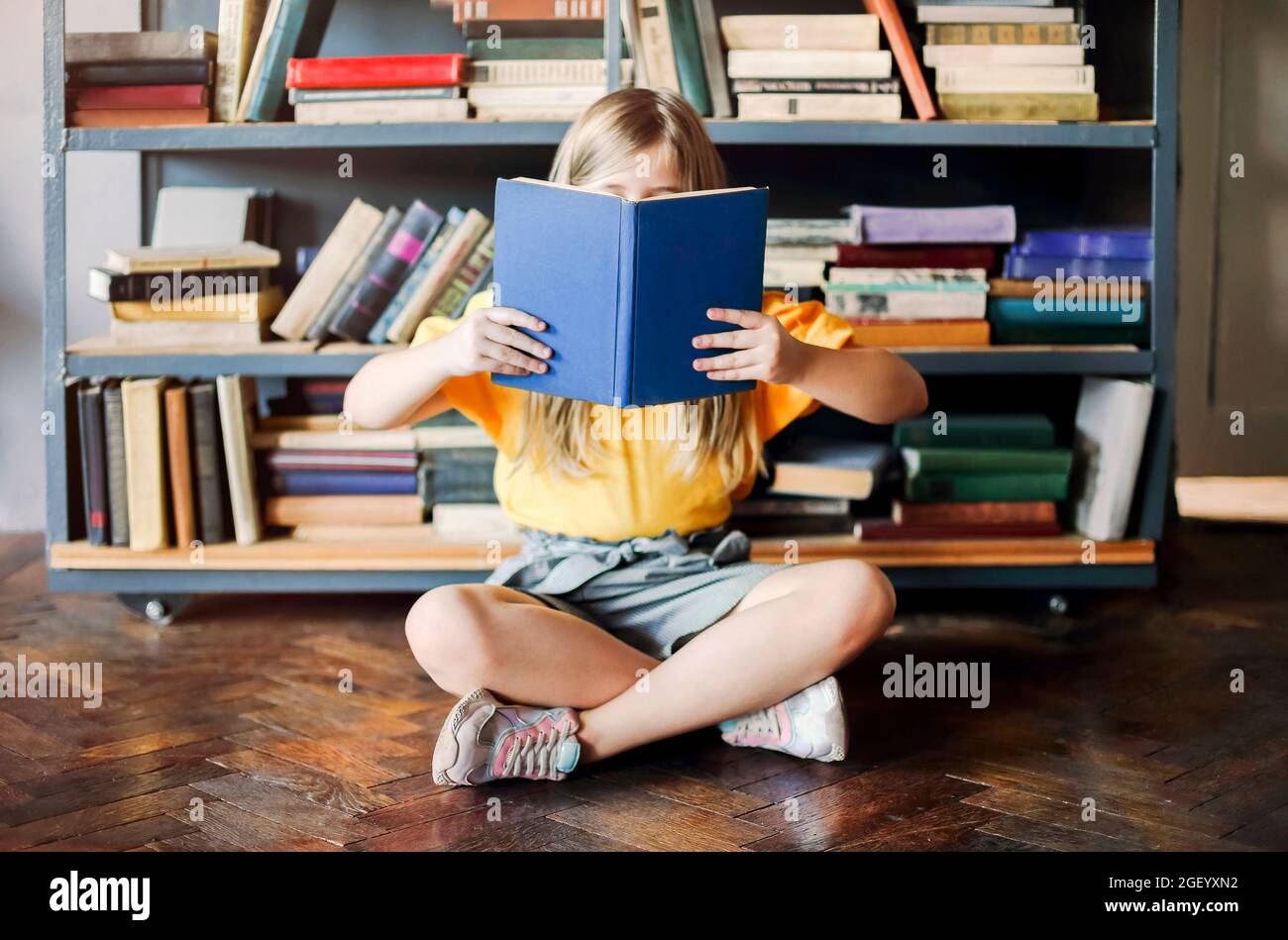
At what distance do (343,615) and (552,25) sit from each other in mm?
865

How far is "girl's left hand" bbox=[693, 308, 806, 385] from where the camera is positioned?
1.21 m

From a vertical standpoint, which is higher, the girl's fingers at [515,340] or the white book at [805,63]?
the white book at [805,63]

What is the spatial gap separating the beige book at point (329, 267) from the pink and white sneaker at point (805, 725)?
0.87 meters

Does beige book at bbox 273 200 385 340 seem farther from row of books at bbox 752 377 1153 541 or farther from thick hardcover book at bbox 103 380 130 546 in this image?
row of books at bbox 752 377 1153 541

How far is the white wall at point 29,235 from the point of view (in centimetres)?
212

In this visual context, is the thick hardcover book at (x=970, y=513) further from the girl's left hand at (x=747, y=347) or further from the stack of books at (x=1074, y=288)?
the girl's left hand at (x=747, y=347)

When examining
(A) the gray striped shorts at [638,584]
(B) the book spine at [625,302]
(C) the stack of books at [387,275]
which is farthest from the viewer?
(C) the stack of books at [387,275]

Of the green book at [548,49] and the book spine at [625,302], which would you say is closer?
the book spine at [625,302]

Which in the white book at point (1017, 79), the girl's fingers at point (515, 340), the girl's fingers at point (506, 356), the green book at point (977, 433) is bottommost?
the green book at point (977, 433)

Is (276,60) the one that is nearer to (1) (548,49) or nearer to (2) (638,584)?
(1) (548,49)

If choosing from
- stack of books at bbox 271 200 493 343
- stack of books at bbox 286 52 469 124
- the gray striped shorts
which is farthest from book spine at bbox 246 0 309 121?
the gray striped shorts

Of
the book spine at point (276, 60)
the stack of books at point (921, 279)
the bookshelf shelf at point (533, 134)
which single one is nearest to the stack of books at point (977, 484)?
the stack of books at point (921, 279)

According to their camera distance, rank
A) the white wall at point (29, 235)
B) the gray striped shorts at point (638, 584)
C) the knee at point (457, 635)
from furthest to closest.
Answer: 1. the white wall at point (29, 235)
2. the gray striped shorts at point (638, 584)
3. the knee at point (457, 635)
